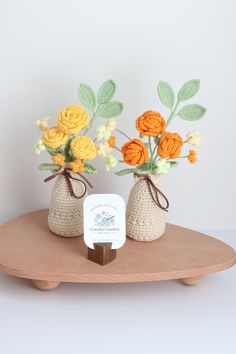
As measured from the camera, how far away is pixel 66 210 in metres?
1.20

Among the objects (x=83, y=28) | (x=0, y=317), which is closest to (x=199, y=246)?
(x=0, y=317)

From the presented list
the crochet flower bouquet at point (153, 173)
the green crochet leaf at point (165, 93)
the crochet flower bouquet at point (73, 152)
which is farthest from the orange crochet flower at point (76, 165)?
the green crochet leaf at point (165, 93)

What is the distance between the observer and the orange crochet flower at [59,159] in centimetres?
116

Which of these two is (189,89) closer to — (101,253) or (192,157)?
(192,157)

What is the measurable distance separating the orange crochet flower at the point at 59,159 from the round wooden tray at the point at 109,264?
0.61ft

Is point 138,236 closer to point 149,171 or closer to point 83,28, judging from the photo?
point 149,171

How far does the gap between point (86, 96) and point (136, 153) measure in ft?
0.60

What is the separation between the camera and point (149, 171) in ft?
3.92

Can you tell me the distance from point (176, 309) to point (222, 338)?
5.1 inches

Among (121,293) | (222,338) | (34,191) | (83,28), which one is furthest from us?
(34,191)

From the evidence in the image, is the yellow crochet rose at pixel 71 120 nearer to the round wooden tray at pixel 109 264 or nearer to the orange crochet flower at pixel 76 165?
the orange crochet flower at pixel 76 165

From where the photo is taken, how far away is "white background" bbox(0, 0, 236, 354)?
114 cm

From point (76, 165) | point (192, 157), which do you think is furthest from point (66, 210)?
point (192, 157)

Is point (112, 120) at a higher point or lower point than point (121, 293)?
higher
